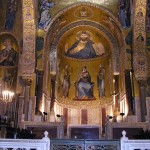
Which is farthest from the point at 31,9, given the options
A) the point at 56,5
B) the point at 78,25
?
the point at 78,25

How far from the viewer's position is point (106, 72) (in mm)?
18188

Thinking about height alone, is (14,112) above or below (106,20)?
below

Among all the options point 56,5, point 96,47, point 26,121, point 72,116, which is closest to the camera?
point 26,121

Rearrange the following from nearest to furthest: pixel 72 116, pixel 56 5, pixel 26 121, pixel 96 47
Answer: pixel 26 121, pixel 56 5, pixel 72 116, pixel 96 47

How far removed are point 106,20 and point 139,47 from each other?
2.87 metres

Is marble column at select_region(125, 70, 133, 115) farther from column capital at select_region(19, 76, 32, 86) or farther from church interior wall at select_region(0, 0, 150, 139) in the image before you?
column capital at select_region(19, 76, 32, 86)

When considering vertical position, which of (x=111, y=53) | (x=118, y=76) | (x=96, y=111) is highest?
(x=111, y=53)

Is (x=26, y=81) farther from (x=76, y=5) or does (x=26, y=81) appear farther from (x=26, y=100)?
(x=76, y=5)

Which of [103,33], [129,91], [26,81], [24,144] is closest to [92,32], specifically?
[103,33]

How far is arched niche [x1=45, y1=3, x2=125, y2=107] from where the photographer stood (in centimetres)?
1661

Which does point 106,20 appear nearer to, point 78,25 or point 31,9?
point 78,25

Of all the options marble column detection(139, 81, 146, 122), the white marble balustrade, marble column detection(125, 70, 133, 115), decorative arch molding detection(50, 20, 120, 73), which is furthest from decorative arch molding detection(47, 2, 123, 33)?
the white marble balustrade

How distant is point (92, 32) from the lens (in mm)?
18375

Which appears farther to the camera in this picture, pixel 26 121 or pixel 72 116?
pixel 72 116
